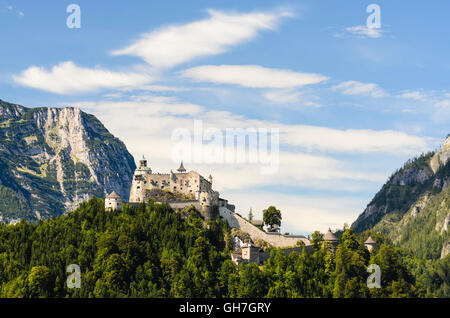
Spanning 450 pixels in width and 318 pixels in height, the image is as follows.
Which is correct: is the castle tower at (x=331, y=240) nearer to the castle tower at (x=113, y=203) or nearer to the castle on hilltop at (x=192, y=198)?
the castle on hilltop at (x=192, y=198)

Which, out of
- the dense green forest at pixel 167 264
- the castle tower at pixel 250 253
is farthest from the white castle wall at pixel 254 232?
the castle tower at pixel 250 253

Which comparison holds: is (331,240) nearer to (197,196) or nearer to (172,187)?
(197,196)

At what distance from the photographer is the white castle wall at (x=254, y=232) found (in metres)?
173

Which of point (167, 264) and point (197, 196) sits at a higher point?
point (197, 196)

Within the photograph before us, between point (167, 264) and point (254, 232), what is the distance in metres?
24.3

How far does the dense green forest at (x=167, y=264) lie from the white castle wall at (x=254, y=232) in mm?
3997

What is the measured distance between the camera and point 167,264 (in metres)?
159

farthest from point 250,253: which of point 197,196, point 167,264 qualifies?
point 197,196

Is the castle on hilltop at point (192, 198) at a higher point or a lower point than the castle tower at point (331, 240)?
higher
